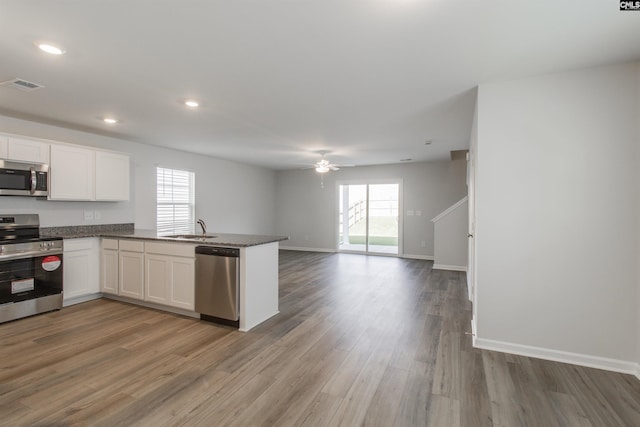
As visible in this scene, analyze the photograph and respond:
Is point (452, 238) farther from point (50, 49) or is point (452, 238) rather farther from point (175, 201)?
point (50, 49)

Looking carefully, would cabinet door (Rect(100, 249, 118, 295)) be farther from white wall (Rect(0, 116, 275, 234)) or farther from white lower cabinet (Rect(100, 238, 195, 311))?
white wall (Rect(0, 116, 275, 234))

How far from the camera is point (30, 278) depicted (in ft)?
11.5

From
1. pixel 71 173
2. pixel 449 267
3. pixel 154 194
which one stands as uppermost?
pixel 71 173

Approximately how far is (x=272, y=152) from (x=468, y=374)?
202 inches

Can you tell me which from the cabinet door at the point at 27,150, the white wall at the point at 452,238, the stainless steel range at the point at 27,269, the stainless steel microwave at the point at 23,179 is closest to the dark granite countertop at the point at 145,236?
the stainless steel range at the point at 27,269

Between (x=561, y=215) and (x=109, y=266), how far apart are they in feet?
17.2

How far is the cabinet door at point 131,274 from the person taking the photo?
3.88 metres

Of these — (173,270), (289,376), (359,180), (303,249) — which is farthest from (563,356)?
(303,249)

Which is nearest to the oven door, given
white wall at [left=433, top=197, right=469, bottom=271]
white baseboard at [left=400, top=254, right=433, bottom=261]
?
white wall at [left=433, top=197, right=469, bottom=271]

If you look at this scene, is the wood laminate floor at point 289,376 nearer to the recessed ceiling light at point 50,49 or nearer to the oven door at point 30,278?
the oven door at point 30,278

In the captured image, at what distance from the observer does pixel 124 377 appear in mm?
2305

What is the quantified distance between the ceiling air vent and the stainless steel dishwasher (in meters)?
2.14

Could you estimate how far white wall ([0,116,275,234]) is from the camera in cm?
408

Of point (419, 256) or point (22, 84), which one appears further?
point (419, 256)
